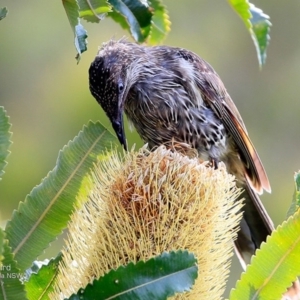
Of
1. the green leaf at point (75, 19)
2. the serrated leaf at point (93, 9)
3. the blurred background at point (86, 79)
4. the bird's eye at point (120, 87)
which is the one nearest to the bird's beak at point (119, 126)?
the bird's eye at point (120, 87)

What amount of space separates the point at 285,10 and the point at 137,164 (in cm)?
899

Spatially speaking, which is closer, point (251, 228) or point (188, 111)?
point (188, 111)

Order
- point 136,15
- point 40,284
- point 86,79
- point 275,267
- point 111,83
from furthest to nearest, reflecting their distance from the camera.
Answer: point 86,79, point 111,83, point 136,15, point 40,284, point 275,267

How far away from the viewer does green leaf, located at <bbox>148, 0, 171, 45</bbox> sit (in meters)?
2.73

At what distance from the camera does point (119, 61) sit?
3.61m

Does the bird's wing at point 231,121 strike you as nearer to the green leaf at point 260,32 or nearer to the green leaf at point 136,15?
the green leaf at point 260,32

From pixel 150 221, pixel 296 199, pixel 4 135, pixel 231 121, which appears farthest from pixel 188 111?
pixel 4 135

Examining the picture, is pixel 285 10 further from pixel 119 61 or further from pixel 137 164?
pixel 137 164

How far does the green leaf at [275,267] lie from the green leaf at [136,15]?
1.00 metres

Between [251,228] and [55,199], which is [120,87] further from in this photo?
[55,199]

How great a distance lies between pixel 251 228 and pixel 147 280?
7.42ft

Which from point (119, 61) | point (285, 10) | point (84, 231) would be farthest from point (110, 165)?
point (285, 10)

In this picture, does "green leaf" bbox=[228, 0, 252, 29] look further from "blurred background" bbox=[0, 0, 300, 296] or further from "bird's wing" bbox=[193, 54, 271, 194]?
"blurred background" bbox=[0, 0, 300, 296]

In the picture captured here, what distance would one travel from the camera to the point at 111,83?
131 inches
